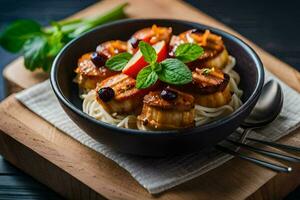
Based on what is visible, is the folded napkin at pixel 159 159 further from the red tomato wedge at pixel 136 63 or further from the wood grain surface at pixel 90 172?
the red tomato wedge at pixel 136 63

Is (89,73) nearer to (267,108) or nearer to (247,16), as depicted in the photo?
(267,108)

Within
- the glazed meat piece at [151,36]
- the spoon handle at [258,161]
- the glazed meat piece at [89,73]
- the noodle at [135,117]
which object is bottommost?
the spoon handle at [258,161]

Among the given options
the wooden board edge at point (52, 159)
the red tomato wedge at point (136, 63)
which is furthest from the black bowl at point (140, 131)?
the red tomato wedge at point (136, 63)

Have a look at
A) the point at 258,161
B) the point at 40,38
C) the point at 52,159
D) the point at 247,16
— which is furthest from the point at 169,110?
the point at 247,16

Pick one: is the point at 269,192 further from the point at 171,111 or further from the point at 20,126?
the point at 20,126

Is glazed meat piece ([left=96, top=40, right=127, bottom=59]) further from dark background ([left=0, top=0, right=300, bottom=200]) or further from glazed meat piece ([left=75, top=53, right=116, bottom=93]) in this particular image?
dark background ([left=0, top=0, right=300, bottom=200])

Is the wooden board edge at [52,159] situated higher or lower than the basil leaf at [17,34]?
lower

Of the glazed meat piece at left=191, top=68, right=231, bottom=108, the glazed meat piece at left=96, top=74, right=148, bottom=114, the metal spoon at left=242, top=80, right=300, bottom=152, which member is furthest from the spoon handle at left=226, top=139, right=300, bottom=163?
the glazed meat piece at left=96, top=74, right=148, bottom=114
